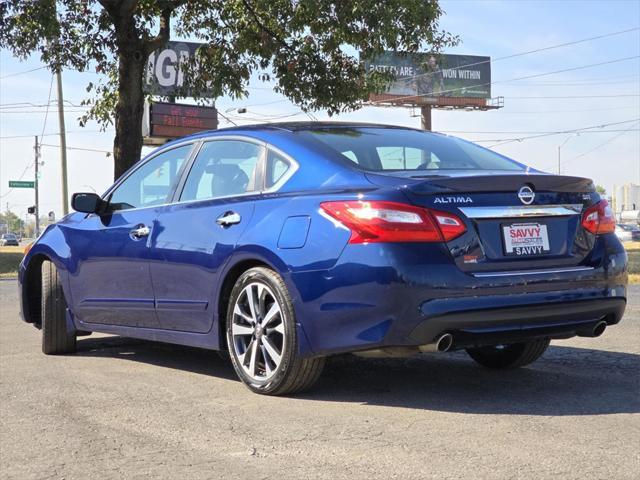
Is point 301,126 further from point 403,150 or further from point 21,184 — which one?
point 21,184

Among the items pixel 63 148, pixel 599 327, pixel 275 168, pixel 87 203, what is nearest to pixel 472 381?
pixel 599 327

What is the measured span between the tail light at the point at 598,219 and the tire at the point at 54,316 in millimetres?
3964

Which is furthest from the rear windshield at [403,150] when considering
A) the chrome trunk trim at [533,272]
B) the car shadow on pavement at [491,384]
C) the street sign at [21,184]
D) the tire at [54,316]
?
the street sign at [21,184]

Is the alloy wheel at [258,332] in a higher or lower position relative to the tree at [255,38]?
lower

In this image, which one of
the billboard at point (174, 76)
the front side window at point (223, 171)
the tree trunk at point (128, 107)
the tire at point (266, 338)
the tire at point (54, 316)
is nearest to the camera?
the tire at point (266, 338)

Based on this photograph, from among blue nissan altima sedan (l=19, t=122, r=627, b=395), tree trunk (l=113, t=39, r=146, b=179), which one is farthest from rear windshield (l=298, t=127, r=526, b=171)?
tree trunk (l=113, t=39, r=146, b=179)

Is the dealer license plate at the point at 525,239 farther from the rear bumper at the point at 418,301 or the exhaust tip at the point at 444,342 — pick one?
the exhaust tip at the point at 444,342

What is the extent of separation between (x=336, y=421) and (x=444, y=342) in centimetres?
67

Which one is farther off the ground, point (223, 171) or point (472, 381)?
point (223, 171)

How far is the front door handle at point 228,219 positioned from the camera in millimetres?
5152

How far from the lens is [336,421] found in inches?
172

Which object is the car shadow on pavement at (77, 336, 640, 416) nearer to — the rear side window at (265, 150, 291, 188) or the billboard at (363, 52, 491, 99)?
the rear side window at (265, 150, 291, 188)

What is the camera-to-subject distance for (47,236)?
7.05 meters

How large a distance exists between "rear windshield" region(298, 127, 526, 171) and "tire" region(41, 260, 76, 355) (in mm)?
2642
